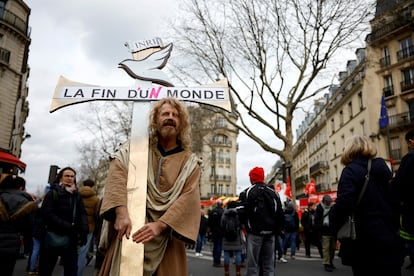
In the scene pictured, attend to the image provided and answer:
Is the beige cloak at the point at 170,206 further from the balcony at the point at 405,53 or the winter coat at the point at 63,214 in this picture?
the balcony at the point at 405,53

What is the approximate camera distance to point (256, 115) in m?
15.2

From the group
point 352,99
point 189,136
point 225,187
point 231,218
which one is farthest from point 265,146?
point 225,187

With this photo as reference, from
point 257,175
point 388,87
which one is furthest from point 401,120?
point 257,175

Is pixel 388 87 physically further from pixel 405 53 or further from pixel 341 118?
pixel 341 118

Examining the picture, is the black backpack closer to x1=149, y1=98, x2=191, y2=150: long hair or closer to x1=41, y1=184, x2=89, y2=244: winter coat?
x1=41, y1=184, x2=89, y2=244: winter coat

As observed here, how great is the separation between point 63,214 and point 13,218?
2.59 ft

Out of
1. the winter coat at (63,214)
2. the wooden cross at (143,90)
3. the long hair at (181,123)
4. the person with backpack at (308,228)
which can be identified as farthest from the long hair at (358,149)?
the person with backpack at (308,228)

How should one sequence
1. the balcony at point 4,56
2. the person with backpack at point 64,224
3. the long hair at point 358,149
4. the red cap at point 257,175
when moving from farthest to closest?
the balcony at point 4,56
the red cap at point 257,175
the person with backpack at point 64,224
the long hair at point 358,149

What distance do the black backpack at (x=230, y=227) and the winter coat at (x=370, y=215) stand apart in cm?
422

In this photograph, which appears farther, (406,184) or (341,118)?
(341,118)

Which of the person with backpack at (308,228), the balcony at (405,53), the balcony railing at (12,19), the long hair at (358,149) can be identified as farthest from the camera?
the balcony at (405,53)

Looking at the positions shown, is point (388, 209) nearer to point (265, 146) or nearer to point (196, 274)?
point (196, 274)

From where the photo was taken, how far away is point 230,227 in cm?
700

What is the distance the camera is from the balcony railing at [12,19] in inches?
1001
